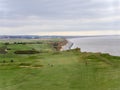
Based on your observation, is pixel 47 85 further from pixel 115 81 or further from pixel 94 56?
pixel 94 56

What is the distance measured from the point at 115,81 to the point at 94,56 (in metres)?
17.5

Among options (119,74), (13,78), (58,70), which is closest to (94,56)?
(58,70)

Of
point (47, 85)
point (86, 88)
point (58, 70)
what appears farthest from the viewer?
point (58, 70)

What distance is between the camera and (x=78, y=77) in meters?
20.5

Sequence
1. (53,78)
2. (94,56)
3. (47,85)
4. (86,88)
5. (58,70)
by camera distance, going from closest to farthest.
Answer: (86,88) < (47,85) < (53,78) < (58,70) < (94,56)

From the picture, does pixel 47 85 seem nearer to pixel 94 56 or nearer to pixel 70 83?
A: pixel 70 83

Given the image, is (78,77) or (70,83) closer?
(70,83)

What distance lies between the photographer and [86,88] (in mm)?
16484

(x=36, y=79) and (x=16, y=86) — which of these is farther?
(x=36, y=79)

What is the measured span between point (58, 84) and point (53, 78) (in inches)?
87.5

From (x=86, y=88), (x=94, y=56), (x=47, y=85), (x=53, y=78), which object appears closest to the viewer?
(x=86, y=88)

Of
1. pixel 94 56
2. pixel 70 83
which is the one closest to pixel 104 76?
pixel 70 83

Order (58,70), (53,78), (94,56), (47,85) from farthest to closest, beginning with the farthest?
1. (94,56)
2. (58,70)
3. (53,78)
4. (47,85)

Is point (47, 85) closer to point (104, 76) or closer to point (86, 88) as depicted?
point (86, 88)
